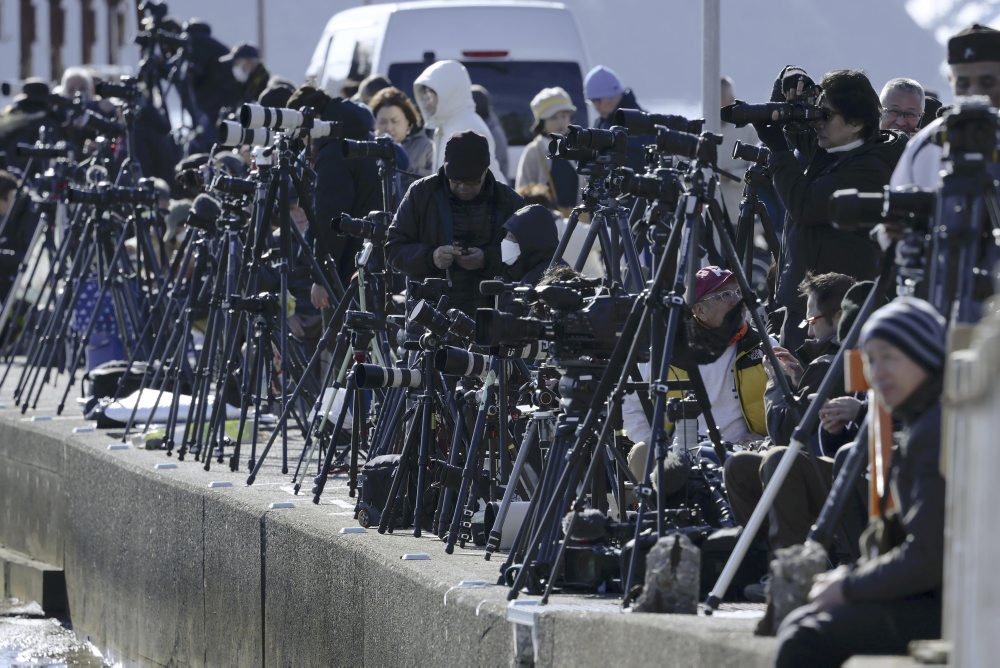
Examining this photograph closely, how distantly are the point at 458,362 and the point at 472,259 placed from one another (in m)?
0.95

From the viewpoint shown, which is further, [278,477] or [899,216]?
[278,477]

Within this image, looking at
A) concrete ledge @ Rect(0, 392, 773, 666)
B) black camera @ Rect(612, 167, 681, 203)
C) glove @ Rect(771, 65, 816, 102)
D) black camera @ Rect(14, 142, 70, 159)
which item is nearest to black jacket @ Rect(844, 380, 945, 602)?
concrete ledge @ Rect(0, 392, 773, 666)

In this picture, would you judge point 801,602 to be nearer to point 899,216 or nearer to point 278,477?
point 899,216

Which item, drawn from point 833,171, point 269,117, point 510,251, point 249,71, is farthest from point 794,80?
point 249,71

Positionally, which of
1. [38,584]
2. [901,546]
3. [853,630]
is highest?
[901,546]

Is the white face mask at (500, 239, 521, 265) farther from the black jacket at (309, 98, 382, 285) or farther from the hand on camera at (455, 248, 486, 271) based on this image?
the black jacket at (309, 98, 382, 285)

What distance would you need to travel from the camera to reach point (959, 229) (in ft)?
14.5

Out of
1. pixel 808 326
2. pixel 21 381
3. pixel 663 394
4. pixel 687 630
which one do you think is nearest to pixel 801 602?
pixel 687 630

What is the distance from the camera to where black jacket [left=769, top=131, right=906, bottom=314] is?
675 centimetres

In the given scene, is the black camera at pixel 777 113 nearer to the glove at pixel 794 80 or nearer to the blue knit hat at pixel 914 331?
the glove at pixel 794 80

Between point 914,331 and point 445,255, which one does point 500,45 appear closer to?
point 445,255

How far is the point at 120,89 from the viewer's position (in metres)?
11.2

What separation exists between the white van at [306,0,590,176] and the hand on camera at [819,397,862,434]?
26.3ft

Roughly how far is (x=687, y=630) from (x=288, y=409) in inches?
161
